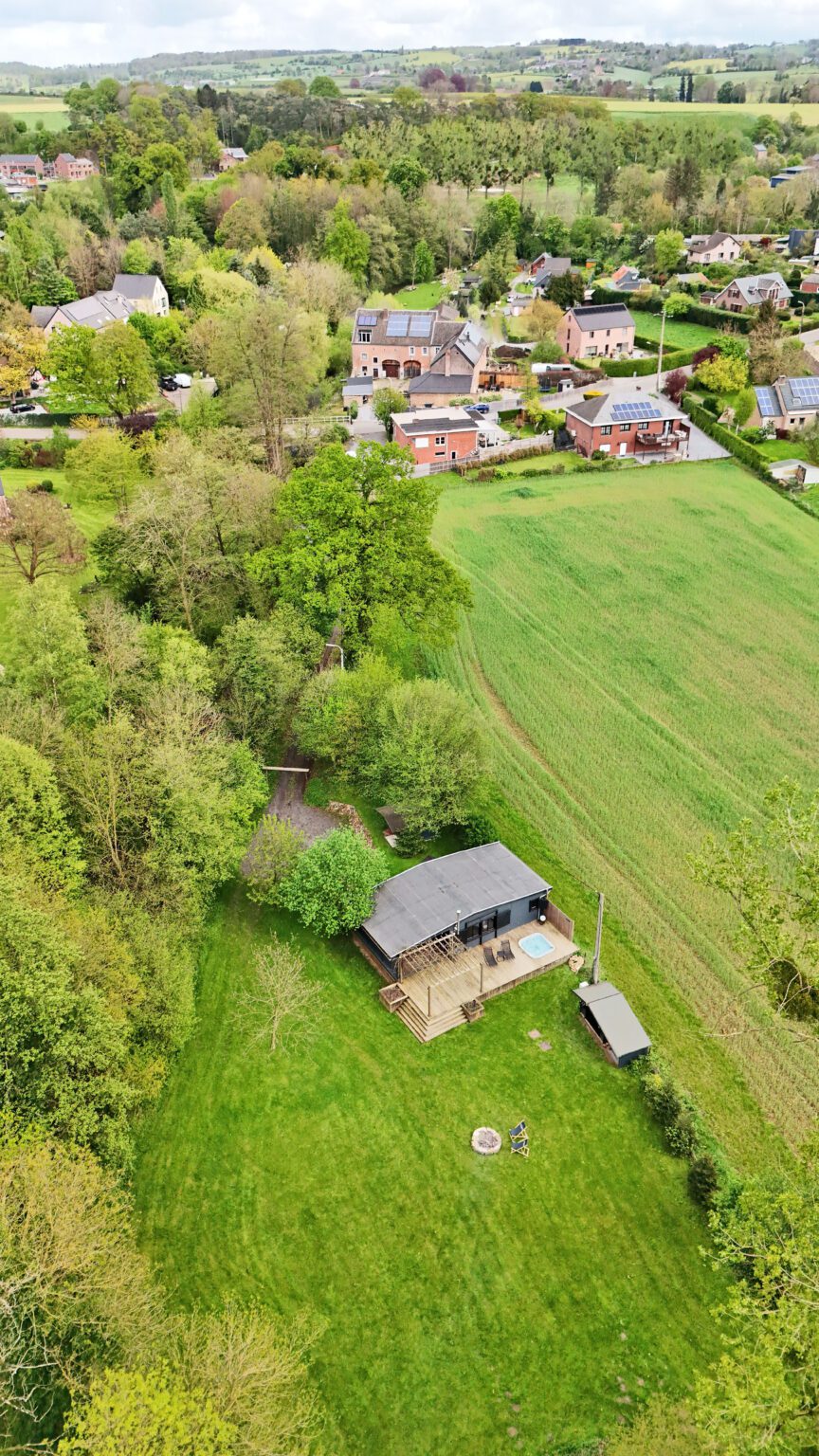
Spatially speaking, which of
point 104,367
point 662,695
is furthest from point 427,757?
point 104,367

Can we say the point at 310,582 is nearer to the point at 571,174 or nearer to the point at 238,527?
the point at 238,527

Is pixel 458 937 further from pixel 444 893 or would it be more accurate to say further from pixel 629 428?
pixel 629 428

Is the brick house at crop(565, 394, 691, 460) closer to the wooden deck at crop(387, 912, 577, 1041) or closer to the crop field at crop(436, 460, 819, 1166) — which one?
the crop field at crop(436, 460, 819, 1166)

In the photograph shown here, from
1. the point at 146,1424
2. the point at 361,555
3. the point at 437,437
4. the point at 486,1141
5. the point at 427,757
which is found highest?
the point at 361,555

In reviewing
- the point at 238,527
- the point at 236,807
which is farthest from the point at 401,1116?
the point at 238,527

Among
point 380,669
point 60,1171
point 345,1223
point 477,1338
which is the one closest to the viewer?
point 60,1171

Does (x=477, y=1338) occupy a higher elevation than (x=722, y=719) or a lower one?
lower
